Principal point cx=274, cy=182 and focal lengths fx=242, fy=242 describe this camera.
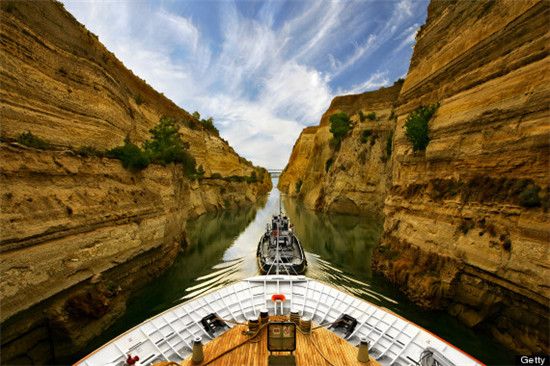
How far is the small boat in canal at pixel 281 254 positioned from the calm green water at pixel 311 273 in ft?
3.07

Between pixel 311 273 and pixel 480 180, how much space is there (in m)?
10.6

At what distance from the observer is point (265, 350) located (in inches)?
236

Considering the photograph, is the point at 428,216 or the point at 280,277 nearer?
the point at 280,277

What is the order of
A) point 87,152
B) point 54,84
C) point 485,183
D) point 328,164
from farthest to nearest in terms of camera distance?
point 328,164
point 54,84
point 87,152
point 485,183

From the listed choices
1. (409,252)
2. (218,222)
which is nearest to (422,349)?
(409,252)

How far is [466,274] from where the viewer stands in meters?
9.75

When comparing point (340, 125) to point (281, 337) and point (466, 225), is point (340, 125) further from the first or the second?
point (281, 337)

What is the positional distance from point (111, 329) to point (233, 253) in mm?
11586

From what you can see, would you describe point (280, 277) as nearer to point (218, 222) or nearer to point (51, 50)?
point (51, 50)

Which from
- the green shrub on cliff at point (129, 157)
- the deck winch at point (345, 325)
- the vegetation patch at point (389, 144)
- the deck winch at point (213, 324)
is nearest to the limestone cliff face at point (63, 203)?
the green shrub on cliff at point (129, 157)

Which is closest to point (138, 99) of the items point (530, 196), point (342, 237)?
point (342, 237)

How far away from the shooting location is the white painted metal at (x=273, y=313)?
620 centimetres

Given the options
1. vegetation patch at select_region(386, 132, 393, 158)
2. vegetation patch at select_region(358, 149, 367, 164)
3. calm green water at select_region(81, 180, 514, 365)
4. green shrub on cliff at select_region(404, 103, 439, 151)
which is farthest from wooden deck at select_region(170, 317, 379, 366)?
vegetation patch at select_region(358, 149, 367, 164)

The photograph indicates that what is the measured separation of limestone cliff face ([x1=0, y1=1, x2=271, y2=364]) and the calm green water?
3.54ft
